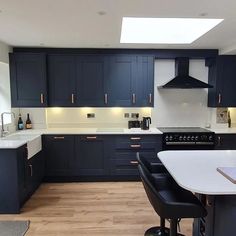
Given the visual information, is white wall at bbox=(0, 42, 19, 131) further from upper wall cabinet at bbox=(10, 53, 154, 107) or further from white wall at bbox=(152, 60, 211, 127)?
white wall at bbox=(152, 60, 211, 127)

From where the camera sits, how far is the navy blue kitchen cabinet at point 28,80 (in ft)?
13.3

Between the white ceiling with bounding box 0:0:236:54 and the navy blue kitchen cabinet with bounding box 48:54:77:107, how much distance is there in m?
0.46

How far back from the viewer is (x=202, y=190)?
1.54m

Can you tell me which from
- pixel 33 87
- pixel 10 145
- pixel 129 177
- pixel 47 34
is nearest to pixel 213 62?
pixel 129 177

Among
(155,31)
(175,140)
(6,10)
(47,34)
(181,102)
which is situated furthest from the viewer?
Answer: (181,102)

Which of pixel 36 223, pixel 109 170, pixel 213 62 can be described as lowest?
pixel 36 223

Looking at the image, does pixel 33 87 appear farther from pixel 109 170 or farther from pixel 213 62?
pixel 213 62

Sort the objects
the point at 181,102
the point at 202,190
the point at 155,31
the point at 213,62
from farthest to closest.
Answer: the point at 181,102
the point at 213,62
the point at 155,31
the point at 202,190

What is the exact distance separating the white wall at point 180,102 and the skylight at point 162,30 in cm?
82

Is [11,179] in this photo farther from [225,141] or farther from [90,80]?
[225,141]

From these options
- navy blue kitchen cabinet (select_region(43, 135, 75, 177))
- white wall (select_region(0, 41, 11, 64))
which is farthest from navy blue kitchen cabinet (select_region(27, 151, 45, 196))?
white wall (select_region(0, 41, 11, 64))

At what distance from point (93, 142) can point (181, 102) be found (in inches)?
76.2

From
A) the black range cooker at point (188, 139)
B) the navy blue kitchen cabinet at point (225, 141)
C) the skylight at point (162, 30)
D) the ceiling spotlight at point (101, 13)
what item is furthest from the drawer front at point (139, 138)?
the ceiling spotlight at point (101, 13)

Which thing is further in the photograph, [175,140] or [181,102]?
[181,102]
